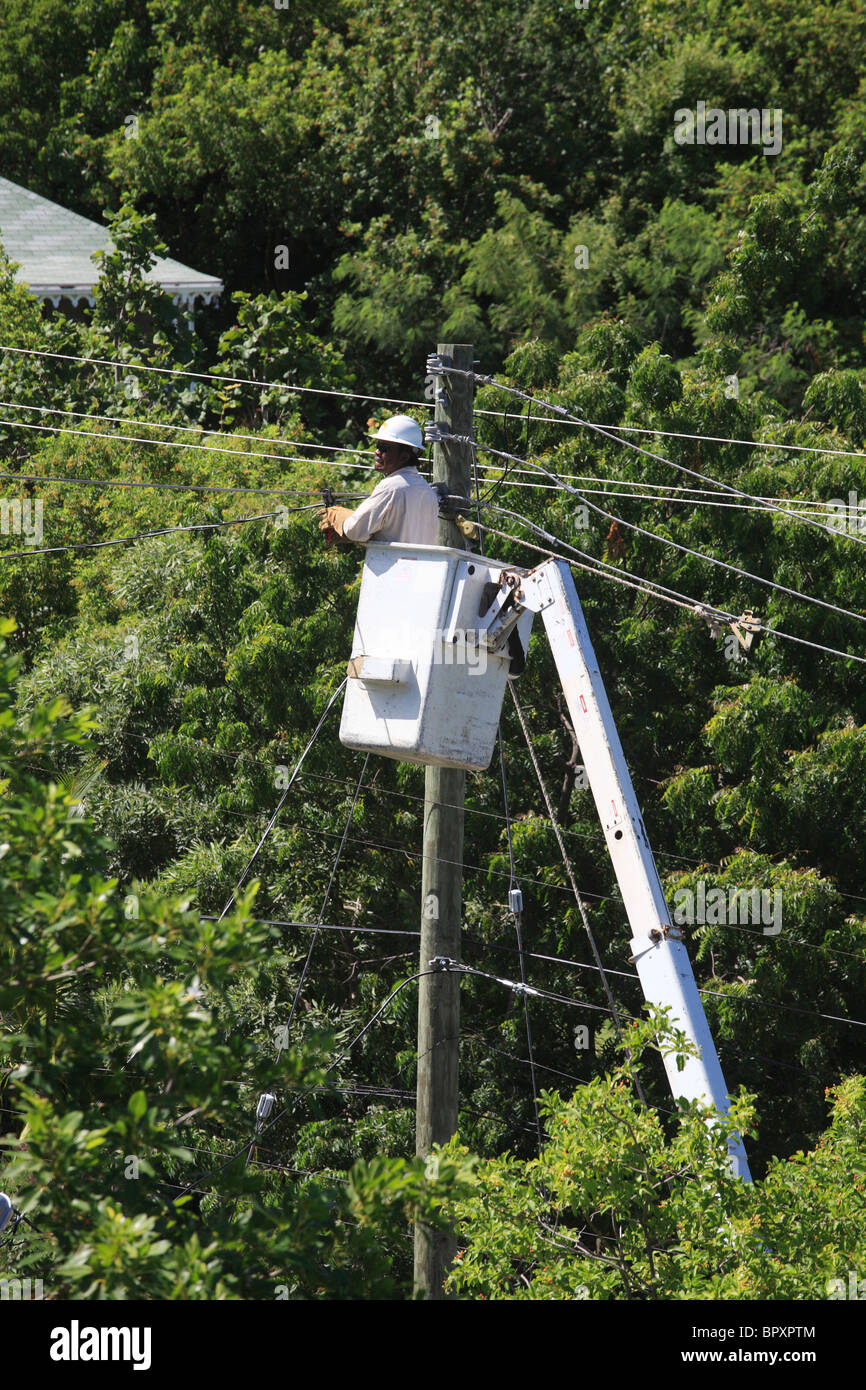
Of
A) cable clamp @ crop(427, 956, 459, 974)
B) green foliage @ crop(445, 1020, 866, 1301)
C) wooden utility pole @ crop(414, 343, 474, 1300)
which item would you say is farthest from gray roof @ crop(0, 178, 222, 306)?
green foliage @ crop(445, 1020, 866, 1301)

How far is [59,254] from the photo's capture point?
22.4 m

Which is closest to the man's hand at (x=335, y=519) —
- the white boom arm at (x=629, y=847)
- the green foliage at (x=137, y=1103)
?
the white boom arm at (x=629, y=847)

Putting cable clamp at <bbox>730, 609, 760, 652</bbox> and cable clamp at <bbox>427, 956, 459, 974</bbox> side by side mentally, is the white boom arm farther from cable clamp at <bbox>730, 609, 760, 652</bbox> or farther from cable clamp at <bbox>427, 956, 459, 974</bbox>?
cable clamp at <bbox>427, 956, 459, 974</bbox>

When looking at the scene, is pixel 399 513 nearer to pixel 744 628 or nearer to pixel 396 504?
pixel 396 504

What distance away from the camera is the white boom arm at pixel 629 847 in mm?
6309

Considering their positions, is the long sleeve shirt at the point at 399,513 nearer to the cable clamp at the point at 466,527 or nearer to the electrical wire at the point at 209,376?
the cable clamp at the point at 466,527

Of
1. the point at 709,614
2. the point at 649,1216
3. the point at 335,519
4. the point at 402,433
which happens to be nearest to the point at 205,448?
the point at 402,433

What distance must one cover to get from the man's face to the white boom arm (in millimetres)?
1060

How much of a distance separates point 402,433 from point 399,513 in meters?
0.46

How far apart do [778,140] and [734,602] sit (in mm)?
11698

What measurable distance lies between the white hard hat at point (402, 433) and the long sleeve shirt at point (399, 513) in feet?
0.46

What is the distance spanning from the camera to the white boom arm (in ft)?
20.7

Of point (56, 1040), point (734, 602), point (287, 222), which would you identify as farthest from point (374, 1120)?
point (287, 222)

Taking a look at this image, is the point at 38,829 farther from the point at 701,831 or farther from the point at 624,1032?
the point at 701,831
